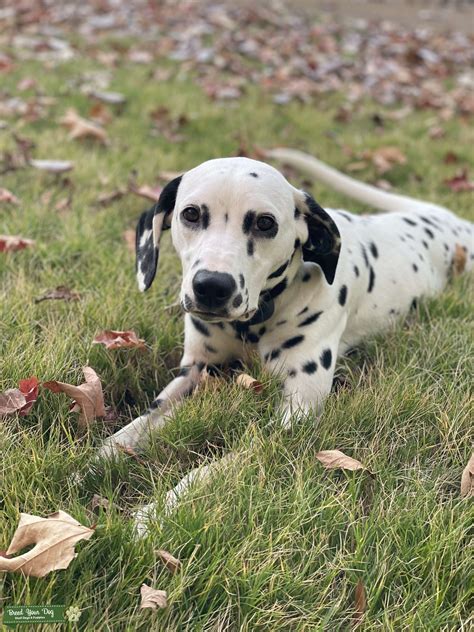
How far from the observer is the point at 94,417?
249cm

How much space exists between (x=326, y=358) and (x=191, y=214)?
0.81 m

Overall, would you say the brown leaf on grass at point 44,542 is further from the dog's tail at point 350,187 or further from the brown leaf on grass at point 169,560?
the dog's tail at point 350,187

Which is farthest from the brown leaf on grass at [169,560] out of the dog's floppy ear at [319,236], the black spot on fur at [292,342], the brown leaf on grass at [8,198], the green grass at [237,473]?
the brown leaf on grass at [8,198]

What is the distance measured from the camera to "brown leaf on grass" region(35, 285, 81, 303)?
3.15 metres

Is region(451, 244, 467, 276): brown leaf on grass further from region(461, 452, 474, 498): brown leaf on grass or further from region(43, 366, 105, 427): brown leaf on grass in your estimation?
region(43, 366, 105, 427): brown leaf on grass

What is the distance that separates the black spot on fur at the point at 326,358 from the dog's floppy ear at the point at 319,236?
30 centimetres

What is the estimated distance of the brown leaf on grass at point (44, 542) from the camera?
168 centimetres

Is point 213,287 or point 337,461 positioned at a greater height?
point 213,287

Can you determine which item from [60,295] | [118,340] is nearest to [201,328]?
[118,340]

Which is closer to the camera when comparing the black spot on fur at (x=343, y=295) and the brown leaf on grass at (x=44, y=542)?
the brown leaf on grass at (x=44, y=542)

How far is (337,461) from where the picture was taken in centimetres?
222

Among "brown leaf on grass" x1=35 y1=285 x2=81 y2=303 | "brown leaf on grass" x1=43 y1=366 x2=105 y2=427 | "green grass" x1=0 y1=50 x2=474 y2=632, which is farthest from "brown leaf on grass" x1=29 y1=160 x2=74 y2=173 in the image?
"brown leaf on grass" x1=43 y1=366 x2=105 y2=427

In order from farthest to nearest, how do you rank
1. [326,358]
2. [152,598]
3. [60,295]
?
1. [60,295]
2. [326,358]
3. [152,598]

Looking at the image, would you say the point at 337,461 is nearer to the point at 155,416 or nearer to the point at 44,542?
the point at 155,416
